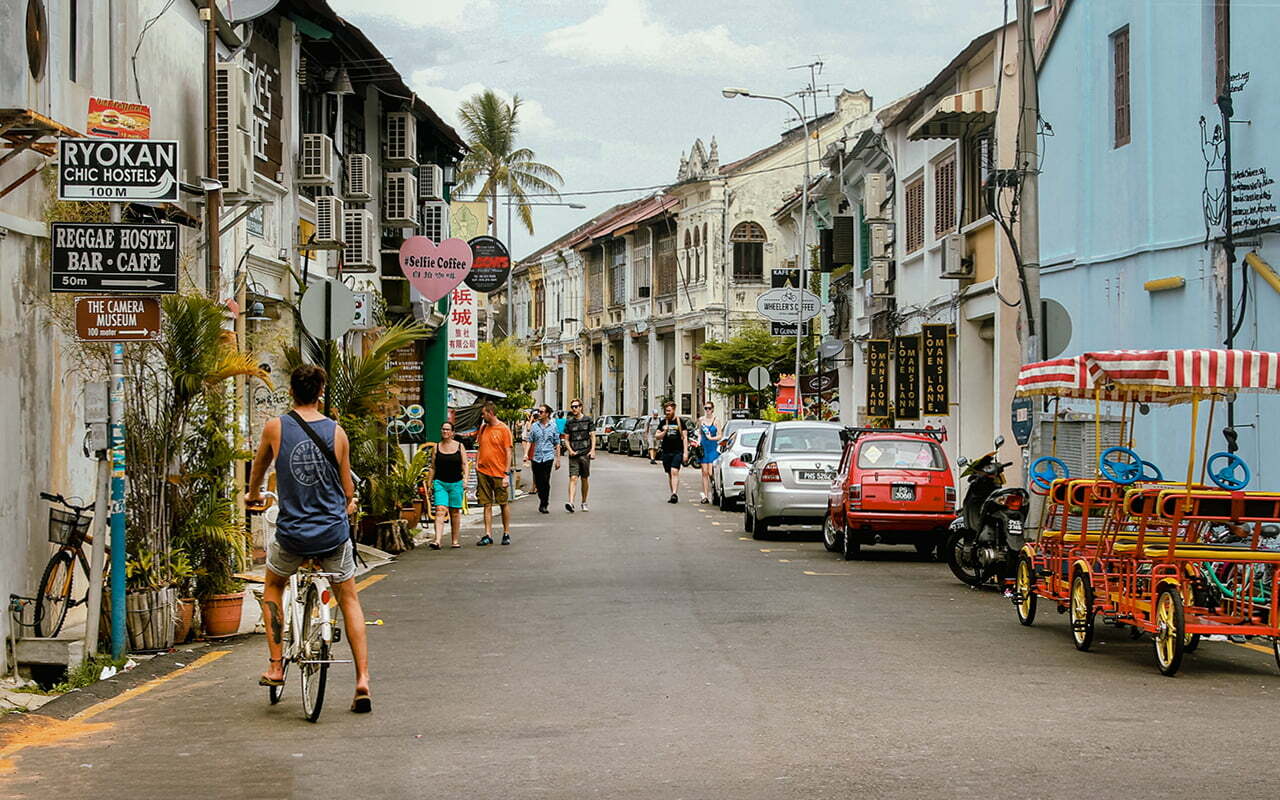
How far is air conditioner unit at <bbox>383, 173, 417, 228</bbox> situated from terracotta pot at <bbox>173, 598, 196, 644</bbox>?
20920 mm

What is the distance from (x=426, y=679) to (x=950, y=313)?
70.7ft

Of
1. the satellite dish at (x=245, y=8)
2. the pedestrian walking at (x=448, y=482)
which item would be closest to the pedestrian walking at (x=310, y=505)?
the satellite dish at (x=245, y=8)

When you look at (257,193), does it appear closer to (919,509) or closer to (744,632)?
(919,509)

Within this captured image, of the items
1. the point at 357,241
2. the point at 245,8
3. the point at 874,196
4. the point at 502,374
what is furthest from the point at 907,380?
the point at 502,374

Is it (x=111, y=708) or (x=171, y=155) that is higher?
(x=171, y=155)

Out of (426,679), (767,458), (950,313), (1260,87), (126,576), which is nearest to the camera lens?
(426,679)

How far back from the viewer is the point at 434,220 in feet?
120

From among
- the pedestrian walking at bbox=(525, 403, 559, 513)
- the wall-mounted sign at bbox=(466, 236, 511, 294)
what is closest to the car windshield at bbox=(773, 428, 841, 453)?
the pedestrian walking at bbox=(525, 403, 559, 513)

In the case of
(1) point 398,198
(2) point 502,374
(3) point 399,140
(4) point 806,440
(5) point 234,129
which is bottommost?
(4) point 806,440

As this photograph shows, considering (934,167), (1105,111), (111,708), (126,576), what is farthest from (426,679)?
(934,167)

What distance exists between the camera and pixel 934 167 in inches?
1266

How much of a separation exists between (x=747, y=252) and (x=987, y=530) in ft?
163

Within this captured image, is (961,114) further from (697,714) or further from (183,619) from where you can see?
(697,714)

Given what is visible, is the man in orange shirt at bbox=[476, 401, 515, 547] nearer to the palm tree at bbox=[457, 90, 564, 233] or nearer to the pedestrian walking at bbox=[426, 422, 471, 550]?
the pedestrian walking at bbox=[426, 422, 471, 550]
